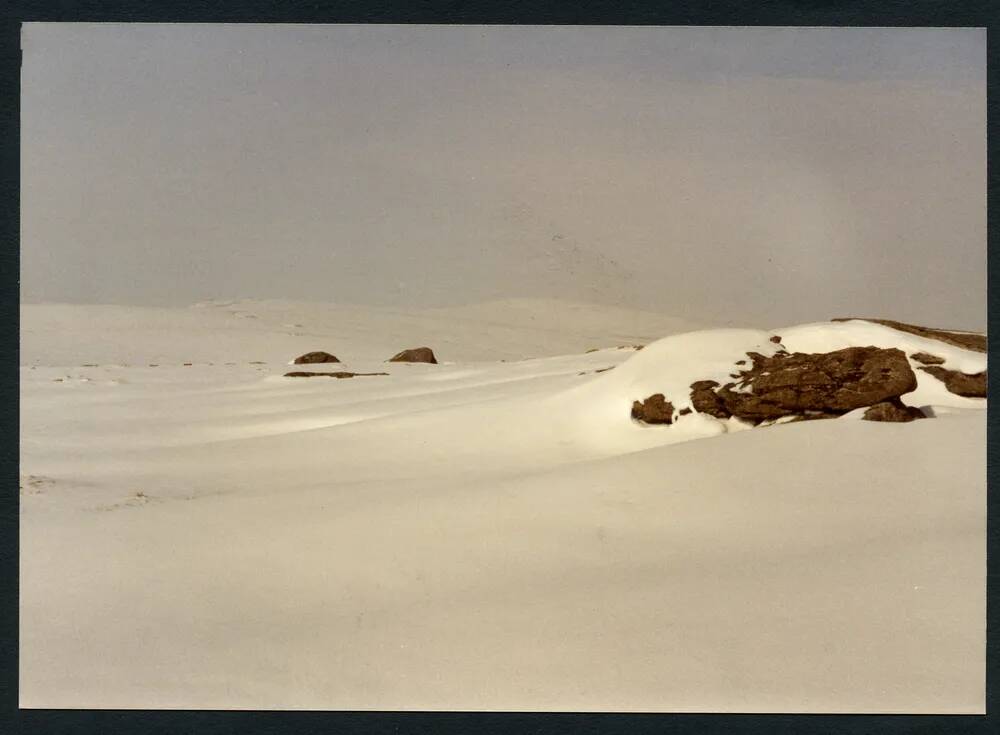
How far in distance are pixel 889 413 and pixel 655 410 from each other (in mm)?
1397

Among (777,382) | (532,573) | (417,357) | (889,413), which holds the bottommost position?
(532,573)

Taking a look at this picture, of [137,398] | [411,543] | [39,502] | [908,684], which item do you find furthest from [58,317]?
[908,684]

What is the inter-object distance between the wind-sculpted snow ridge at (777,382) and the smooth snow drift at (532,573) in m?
0.06

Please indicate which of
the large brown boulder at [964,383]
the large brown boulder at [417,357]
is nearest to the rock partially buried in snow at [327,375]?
the large brown boulder at [417,357]

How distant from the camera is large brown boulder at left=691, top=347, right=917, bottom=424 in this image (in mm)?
4992

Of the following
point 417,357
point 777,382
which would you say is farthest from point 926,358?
point 417,357

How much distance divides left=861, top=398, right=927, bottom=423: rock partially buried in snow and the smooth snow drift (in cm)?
40

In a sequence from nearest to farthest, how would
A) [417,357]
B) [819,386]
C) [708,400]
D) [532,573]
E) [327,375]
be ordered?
[532,573] < [819,386] < [708,400] < [327,375] < [417,357]

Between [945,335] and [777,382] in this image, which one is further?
[945,335]

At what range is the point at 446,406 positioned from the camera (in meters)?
7.04

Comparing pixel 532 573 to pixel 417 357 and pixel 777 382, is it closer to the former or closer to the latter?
pixel 777 382

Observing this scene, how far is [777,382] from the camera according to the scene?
518cm

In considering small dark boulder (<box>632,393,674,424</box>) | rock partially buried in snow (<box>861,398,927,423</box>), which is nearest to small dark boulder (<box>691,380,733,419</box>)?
small dark boulder (<box>632,393,674,424</box>)

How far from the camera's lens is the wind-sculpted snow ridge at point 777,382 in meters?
5.05
